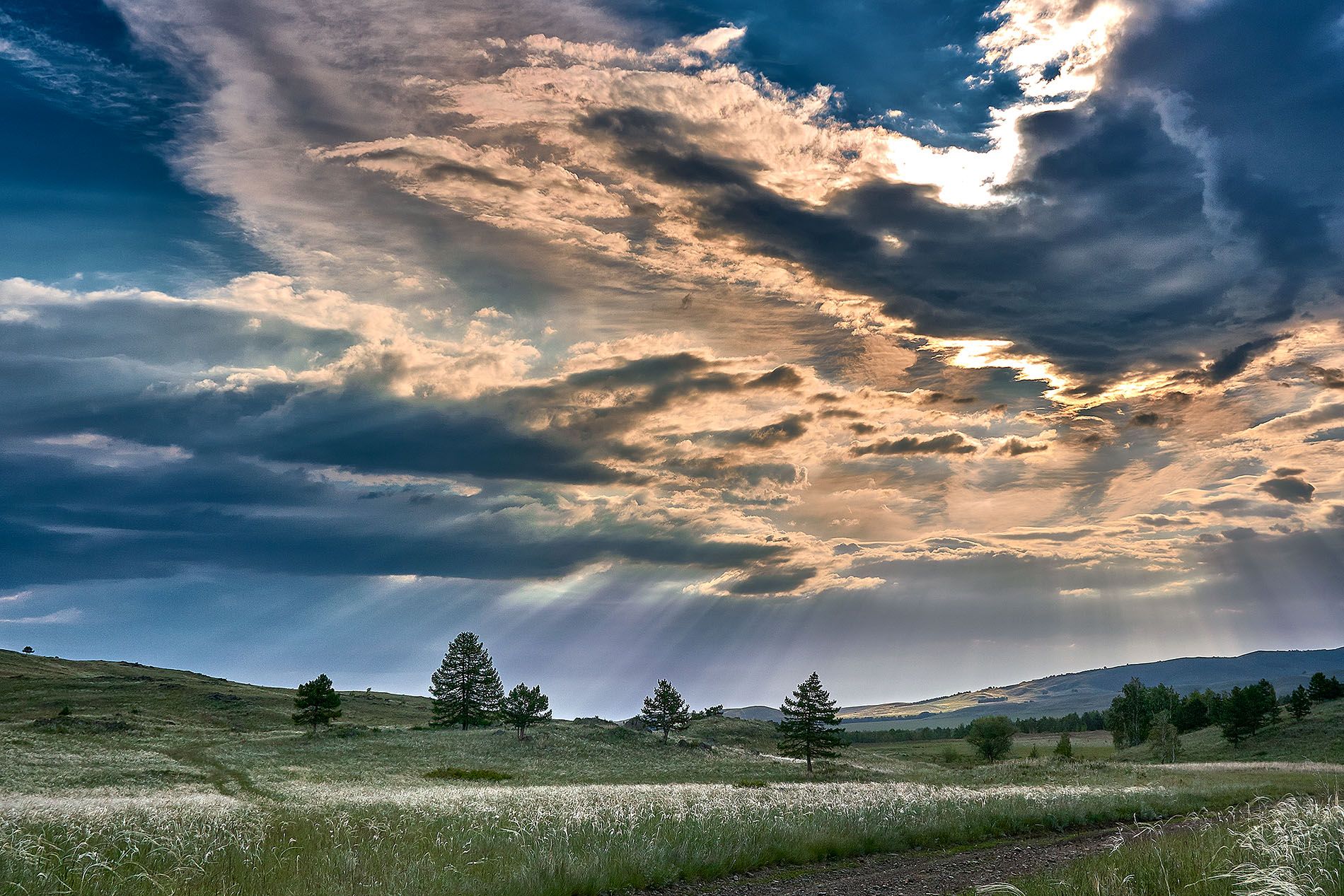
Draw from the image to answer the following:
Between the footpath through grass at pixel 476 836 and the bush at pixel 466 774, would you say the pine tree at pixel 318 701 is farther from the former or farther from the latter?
the footpath through grass at pixel 476 836

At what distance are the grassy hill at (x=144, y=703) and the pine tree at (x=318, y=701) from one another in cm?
1343

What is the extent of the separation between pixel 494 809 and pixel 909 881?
10.1 metres

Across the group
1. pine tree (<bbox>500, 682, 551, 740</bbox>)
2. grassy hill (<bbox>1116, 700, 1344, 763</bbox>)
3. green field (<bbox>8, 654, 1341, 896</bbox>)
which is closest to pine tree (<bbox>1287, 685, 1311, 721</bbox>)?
grassy hill (<bbox>1116, 700, 1344, 763</bbox>)

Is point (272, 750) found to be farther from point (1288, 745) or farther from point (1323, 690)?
point (1323, 690)

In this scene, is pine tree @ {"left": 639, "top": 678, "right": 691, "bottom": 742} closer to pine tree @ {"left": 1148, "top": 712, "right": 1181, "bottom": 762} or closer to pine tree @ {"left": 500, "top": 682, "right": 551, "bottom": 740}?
pine tree @ {"left": 500, "top": 682, "right": 551, "bottom": 740}

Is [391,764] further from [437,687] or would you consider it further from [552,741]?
[437,687]

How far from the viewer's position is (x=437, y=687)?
102 m

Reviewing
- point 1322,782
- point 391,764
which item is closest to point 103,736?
point 391,764

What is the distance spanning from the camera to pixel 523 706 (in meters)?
83.5

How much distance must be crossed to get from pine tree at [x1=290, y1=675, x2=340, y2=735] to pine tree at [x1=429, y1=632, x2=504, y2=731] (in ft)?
50.8

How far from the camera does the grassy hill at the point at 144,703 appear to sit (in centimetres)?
10044

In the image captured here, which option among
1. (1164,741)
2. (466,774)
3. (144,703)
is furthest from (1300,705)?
(144,703)

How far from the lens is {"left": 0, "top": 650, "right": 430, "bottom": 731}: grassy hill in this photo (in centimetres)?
10044

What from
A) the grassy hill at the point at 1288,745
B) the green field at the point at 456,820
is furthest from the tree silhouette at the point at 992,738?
the green field at the point at 456,820
